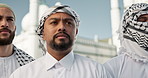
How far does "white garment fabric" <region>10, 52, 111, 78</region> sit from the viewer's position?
58.1 inches

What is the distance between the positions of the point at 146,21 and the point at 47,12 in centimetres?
95

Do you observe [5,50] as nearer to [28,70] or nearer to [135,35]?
[28,70]

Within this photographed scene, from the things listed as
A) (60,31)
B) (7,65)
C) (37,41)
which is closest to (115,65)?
(60,31)

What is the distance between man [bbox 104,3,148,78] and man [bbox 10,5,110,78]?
1.17 ft

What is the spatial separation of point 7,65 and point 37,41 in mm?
10331

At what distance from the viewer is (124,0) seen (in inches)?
483

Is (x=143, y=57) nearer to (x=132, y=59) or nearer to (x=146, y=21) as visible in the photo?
(x=132, y=59)

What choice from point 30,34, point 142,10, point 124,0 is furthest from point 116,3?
point 142,10

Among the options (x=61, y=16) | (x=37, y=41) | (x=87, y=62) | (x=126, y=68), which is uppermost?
(x=61, y=16)

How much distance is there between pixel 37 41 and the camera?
40.4ft

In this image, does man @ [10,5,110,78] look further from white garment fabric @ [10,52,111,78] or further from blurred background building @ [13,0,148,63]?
blurred background building @ [13,0,148,63]

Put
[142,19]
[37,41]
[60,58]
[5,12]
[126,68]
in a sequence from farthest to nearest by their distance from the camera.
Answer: [37,41]
[5,12]
[142,19]
[126,68]
[60,58]

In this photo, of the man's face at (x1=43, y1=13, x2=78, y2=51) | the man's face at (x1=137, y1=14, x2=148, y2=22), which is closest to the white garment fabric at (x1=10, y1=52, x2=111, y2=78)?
the man's face at (x1=43, y1=13, x2=78, y2=51)

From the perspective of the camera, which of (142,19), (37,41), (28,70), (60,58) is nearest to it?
(28,70)
